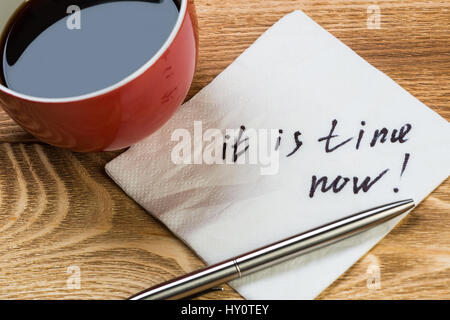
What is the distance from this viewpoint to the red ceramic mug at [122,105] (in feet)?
1.20

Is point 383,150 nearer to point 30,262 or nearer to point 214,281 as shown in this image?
point 214,281

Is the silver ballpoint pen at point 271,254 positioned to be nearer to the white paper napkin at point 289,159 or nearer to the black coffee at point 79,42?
the white paper napkin at point 289,159

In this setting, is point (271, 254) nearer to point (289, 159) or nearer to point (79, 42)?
point (289, 159)

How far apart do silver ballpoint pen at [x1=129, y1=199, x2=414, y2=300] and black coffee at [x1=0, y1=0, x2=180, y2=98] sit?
0.16m

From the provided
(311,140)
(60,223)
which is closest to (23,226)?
(60,223)

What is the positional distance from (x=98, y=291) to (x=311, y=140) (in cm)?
21

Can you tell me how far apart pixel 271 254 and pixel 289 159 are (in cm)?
9

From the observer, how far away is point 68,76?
16.1 inches

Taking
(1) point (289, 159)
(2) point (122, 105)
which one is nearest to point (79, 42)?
(2) point (122, 105)

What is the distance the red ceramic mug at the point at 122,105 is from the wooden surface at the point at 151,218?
0.06 meters

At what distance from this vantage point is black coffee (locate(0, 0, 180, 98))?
407mm

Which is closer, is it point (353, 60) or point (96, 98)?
point (96, 98)

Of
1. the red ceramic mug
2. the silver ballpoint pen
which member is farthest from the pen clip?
the red ceramic mug

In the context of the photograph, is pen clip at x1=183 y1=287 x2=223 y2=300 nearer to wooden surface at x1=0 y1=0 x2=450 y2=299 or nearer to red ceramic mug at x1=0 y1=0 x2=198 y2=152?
wooden surface at x1=0 y1=0 x2=450 y2=299
